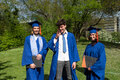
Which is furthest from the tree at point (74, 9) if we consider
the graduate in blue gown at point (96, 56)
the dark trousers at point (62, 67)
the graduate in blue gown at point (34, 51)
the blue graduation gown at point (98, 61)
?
the blue graduation gown at point (98, 61)

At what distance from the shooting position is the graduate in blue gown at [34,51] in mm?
3650

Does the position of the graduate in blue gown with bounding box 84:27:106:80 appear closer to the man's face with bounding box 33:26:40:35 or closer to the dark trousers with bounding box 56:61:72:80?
the dark trousers with bounding box 56:61:72:80

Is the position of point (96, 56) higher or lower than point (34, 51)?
lower

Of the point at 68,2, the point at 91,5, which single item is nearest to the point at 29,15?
the point at 68,2

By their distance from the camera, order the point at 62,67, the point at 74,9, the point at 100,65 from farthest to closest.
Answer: the point at 74,9
the point at 62,67
the point at 100,65

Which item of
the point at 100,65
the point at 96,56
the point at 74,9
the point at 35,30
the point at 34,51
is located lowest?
the point at 100,65

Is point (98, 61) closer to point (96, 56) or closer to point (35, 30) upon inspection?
point (96, 56)

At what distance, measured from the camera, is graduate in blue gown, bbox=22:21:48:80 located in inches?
144

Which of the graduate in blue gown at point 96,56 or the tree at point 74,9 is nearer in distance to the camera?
the graduate in blue gown at point 96,56

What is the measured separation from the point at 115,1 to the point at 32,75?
15.7 metres

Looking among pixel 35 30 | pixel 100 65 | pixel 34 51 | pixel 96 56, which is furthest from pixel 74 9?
pixel 100 65

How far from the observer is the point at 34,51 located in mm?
3729

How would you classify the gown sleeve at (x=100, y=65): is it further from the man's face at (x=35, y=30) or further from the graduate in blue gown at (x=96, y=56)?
the man's face at (x=35, y=30)

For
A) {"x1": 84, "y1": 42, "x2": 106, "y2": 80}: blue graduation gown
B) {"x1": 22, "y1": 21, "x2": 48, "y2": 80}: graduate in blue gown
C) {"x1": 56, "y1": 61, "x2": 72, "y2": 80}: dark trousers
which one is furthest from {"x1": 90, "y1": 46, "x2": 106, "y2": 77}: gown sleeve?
{"x1": 22, "y1": 21, "x2": 48, "y2": 80}: graduate in blue gown
